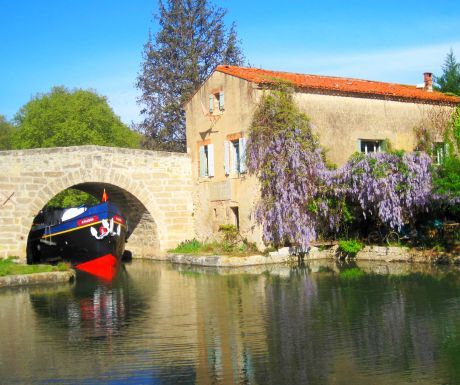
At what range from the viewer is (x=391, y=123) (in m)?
22.0

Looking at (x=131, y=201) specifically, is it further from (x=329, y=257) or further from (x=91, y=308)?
(x=91, y=308)

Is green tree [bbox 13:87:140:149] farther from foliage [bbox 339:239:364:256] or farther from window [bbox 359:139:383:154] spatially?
foliage [bbox 339:239:364:256]

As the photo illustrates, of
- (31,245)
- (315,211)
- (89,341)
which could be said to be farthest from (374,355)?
(31,245)

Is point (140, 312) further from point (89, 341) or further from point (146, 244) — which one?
point (146, 244)

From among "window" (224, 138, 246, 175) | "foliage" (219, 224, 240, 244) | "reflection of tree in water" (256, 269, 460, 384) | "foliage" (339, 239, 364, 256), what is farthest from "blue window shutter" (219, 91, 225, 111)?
"reflection of tree in water" (256, 269, 460, 384)

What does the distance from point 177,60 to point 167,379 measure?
85.8 ft

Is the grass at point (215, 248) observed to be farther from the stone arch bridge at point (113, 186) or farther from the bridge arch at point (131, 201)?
the bridge arch at point (131, 201)

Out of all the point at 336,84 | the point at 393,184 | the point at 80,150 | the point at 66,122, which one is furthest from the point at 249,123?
the point at 66,122

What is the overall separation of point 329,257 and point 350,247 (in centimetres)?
106

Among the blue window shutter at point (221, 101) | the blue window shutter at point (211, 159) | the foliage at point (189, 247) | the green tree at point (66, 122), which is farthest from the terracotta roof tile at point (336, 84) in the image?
the green tree at point (66, 122)

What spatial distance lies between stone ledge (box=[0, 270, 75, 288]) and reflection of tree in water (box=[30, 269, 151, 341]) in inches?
18.4

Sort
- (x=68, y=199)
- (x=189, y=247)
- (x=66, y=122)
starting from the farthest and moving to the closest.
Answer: (x=68, y=199)
(x=66, y=122)
(x=189, y=247)

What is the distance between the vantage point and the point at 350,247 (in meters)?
19.1

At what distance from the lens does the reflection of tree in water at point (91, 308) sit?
10508mm
